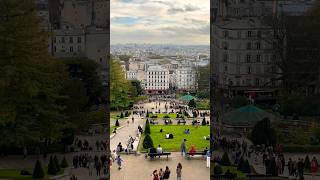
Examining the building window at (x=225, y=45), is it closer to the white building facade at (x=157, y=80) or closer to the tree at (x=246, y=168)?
the tree at (x=246, y=168)

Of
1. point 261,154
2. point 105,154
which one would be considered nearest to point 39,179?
point 105,154

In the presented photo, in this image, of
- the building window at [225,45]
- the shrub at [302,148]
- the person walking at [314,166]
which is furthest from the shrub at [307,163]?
the building window at [225,45]

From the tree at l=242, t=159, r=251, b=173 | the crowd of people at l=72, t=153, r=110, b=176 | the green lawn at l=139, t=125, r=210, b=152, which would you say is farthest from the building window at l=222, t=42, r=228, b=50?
the green lawn at l=139, t=125, r=210, b=152

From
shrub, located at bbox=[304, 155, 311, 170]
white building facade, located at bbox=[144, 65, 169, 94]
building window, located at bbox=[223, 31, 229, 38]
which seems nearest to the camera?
shrub, located at bbox=[304, 155, 311, 170]

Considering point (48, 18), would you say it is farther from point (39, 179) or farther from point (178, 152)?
point (178, 152)

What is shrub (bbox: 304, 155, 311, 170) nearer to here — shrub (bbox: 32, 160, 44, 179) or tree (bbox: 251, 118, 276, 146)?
tree (bbox: 251, 118, 276, 146)

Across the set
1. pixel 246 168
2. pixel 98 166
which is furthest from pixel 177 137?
pixel 98 166

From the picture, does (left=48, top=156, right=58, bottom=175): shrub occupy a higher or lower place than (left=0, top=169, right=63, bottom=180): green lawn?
higher
